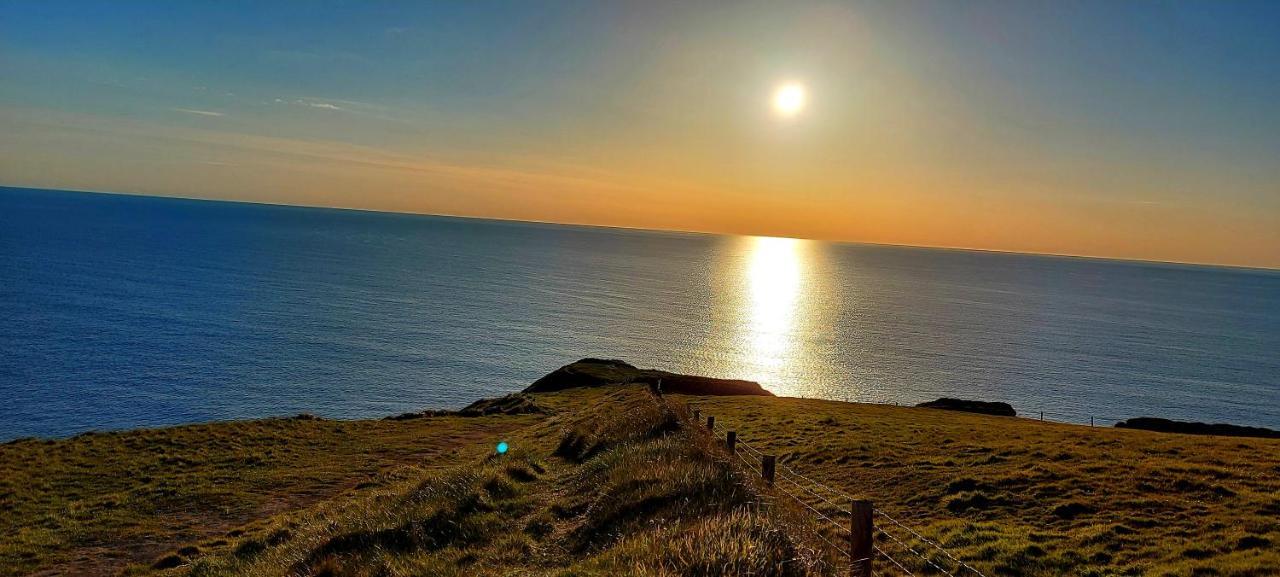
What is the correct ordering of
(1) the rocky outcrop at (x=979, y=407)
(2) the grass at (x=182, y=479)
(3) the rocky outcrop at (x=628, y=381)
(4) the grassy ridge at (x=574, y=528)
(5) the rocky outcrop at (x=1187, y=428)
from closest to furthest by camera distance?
(4) the grassy ridge at (x=574, y=528)
(2) the grass at (x=182, y=479)
(5) the rocky outcrop at (x=1187, y=428)
(1) the rocky outcrop at (x=979, y=407)
(3) the rocky outcrop at (x=628, y=381)

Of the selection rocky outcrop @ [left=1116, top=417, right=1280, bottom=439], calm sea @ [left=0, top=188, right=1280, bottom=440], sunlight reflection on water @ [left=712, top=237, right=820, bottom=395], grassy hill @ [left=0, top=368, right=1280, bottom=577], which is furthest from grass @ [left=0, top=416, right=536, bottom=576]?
sunlight reflection on water @ [left=712, top=237, right=820, bottom=395]

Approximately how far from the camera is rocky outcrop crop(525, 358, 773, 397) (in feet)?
199

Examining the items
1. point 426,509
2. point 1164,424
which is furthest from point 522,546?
point 1164,424

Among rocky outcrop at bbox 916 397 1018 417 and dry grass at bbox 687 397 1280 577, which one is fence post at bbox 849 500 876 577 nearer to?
dry grass at bbox 687 397 1280 577

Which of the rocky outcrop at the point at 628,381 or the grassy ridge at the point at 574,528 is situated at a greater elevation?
the grassy ridge at the point at 574,528

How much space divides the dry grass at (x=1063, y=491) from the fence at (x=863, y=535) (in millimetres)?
511

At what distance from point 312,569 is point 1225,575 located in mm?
19743

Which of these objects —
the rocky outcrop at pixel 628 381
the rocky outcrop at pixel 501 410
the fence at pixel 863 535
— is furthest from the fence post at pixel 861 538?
the rocky outcrop at pixel 628 381

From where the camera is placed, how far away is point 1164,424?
53.3 metres

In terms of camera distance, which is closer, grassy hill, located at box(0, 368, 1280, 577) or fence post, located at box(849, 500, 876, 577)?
fence post, located at box(849, 500, 876, 577)

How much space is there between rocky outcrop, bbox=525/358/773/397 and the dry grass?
74.9ft

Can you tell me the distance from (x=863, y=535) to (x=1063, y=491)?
16.7 m

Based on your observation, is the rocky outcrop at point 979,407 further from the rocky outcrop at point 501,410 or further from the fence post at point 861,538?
the fence post at point 861,538

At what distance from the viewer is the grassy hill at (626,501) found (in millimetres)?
11992
